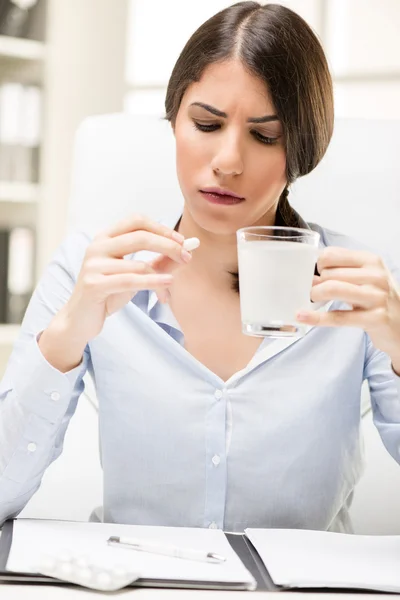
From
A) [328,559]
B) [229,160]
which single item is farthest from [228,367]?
[328,559]

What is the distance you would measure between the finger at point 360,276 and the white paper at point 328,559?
328 millimetres

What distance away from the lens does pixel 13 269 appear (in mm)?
3656

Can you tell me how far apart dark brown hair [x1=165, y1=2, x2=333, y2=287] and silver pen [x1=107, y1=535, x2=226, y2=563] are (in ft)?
2.21

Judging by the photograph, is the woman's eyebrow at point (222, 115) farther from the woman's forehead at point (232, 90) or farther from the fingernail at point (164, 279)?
the fingernail at point (164, 279)

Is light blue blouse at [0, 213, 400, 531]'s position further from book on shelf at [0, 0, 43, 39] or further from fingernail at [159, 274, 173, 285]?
book on shelf at [0, 0, 43, 39]

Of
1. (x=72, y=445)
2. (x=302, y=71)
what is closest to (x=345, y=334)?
(x=302, y=71)

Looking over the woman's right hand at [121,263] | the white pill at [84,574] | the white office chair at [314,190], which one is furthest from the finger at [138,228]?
the white office chair at [314,190]

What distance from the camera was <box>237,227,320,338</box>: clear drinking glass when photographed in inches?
39.3

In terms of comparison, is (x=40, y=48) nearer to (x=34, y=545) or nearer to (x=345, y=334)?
(x=345, y=334)

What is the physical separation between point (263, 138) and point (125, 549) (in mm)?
678

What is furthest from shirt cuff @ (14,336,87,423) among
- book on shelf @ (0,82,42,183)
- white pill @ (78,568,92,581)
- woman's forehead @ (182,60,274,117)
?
book on shelf @ (0,82,42,183)

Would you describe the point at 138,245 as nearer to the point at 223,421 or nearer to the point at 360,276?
the point at 360,276

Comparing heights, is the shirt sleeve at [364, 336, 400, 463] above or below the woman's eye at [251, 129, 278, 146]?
below

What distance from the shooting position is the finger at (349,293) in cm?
102
